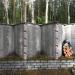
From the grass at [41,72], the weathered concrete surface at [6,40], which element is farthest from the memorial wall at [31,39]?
the grass at [41,72]

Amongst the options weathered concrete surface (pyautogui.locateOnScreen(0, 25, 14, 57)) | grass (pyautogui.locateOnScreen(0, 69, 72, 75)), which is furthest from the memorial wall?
grass (pyautogui.locateOnScreen(0, 69, 72, 75))

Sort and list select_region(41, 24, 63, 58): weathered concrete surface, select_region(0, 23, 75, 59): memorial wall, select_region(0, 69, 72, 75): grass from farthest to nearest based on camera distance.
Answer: select_region(41, 24, 63, 58): weathered concrete surface → select_region(0, 23, 75, 59): memorial wall → select_region(0, 69, 72, 75): grass

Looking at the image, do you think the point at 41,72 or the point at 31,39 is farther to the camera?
the point at 31,39

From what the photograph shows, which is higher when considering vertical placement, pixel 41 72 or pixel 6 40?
pixel 6 40

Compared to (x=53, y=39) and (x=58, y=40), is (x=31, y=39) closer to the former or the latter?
(x=53, y=39)

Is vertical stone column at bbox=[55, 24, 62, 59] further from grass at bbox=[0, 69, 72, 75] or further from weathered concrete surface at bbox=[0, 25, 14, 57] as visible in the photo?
weathered concrete surface at bbox=[0, 25, 14, 57]

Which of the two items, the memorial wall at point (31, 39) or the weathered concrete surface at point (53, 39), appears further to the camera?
the weathered concrete surface at point (53, 39)

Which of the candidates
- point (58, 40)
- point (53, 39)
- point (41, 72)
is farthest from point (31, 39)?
point (41, 72)

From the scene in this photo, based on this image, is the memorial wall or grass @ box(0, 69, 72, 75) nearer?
grass @ box(0, 69, 72, 75)

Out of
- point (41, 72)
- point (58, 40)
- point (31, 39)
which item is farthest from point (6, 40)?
point (58, 40)

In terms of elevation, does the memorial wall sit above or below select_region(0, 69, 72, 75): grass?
above

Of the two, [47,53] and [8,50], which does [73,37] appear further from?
[8,50]

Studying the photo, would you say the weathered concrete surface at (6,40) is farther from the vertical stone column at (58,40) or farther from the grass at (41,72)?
the vertical stone column at (58,40)

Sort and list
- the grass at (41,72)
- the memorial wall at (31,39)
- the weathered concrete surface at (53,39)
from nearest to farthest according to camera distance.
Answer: the grass at (41,72)
the memorial wall at (31,39)
the weathered concrete surface at (53,39)
